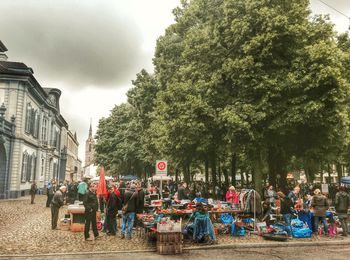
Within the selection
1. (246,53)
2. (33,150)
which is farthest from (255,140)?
(33,150)

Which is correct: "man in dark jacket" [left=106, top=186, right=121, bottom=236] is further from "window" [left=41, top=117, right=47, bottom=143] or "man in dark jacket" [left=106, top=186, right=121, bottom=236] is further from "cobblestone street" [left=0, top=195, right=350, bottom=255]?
"window" [left=41, top=117, right=47, bottom=143]

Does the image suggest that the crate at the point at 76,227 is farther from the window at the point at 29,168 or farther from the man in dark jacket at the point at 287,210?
the window at the point at 29,168

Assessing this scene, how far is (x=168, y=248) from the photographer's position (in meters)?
11.2

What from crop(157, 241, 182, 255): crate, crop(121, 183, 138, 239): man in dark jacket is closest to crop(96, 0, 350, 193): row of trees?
crop(121, 183, 138, 239): man in dark jacket

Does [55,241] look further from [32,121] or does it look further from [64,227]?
[32,121]

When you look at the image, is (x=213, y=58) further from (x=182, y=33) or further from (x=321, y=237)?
(x=321, y=237)

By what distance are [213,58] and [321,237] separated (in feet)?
43.9

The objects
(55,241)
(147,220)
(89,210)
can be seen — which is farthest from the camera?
(147,220)

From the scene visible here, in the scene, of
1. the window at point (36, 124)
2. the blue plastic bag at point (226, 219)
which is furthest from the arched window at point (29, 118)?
the blue plastic bag at point (226, 219)

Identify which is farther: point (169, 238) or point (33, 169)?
point (33, 169)

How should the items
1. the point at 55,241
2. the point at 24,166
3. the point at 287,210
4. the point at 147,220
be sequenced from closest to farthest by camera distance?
the point at 55,241 < the point at 147,220 < the point at 287,210 < the point at 24,166

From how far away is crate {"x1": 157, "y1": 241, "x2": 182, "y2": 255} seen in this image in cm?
1112

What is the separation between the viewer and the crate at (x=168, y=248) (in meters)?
11.1

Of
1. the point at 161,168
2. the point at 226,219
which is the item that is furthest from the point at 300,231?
Answer: the point at 161,168
